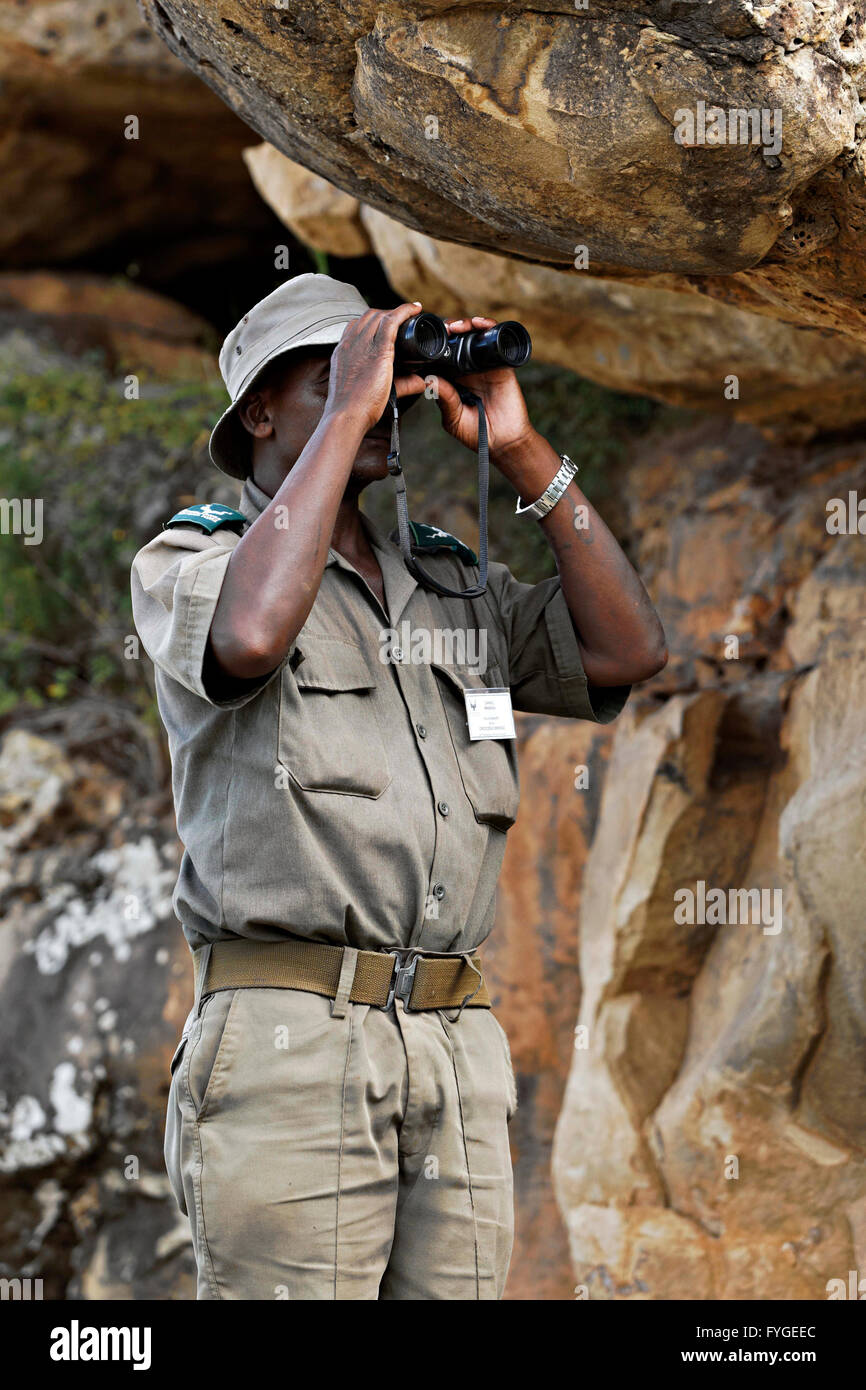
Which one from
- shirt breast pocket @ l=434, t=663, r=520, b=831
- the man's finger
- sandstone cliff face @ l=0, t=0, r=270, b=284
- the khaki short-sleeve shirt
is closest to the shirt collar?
the khaki short-sleeve shirt

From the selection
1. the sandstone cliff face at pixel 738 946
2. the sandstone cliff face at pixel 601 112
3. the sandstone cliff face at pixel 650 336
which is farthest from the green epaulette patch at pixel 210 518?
the sandstone cliff face at pixel 738 946

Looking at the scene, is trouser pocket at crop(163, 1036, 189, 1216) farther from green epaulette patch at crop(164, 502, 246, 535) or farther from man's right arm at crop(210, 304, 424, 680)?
green epaulette patch at crop(164, 502, 246, 535)

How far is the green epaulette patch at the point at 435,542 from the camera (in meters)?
2.69

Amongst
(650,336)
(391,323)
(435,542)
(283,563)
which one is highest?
(650,336)

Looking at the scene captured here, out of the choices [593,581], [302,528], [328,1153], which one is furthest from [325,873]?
[593,581]

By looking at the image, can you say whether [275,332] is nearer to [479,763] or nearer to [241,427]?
[241,427]

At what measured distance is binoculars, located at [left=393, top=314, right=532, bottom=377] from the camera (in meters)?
2.34

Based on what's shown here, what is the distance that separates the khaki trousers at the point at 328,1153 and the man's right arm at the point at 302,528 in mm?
540

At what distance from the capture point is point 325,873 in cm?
214

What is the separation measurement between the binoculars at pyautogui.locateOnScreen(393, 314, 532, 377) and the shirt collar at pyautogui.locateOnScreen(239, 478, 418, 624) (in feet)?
1.01

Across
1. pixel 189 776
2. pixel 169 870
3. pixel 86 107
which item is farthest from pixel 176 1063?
pixel 86 107

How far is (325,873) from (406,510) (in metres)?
0.73
